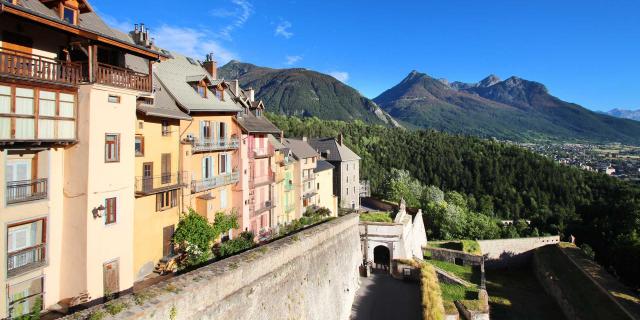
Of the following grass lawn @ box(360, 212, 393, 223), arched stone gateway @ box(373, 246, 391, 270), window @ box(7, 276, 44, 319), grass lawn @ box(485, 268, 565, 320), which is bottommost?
grass lawn @ box(485, 268, 565, 320)

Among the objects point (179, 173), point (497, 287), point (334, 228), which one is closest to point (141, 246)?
point (179, 173)

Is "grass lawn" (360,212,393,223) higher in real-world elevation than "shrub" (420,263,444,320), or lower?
higher

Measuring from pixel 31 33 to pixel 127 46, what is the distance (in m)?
3.25

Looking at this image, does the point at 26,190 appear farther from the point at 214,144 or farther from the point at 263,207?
the point at 263,207

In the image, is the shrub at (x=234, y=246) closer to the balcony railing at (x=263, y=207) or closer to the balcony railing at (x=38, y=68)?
the balcony railing at (x=263, y=207)

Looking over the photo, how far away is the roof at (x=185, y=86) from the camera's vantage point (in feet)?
78.6

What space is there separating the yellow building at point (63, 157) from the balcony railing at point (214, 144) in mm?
7108

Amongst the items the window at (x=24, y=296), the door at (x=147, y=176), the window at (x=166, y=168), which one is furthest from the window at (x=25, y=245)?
the window at (x=166, y=168)

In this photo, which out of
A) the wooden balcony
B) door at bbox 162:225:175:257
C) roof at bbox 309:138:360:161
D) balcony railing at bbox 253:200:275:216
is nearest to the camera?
the wooden balcony

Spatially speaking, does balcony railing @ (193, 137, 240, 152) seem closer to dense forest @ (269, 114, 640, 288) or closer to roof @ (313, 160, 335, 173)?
roof @ (313, 160, 335, 173)

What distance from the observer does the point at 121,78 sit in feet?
55.0

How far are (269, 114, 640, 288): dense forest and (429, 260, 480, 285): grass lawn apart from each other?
2642 cm

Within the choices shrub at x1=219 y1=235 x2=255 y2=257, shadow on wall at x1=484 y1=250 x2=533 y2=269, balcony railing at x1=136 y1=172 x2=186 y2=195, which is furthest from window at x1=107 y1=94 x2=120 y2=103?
shadow on wall at x1=484 y1=250 x2=533 y2=269

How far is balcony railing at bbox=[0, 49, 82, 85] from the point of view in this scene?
42.7 ft
